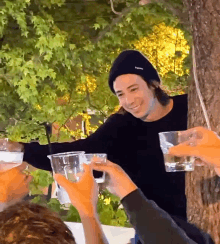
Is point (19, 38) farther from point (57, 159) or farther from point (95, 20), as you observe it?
point (57, 159)

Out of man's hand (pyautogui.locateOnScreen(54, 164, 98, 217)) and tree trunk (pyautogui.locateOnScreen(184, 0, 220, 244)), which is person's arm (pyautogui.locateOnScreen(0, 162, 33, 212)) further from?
tree trunk (pyautogui.locateOnScreen(184, 0, 220, 244))

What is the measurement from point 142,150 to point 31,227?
0.98 metres

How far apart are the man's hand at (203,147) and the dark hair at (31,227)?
32 cm

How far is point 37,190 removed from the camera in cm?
382

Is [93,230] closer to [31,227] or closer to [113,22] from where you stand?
[31,227]

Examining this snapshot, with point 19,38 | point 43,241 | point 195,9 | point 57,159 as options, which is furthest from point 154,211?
point 19,38

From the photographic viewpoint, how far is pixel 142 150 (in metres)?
1.60

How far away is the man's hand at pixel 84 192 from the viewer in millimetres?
820

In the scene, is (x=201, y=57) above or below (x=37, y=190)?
above

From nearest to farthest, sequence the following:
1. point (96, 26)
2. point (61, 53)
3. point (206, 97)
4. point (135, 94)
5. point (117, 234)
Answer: point (206, 97), point (135, 94), point (117, 234), point (61, 53), point (96, 26)

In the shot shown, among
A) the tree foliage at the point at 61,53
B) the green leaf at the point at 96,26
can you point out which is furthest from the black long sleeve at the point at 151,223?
the green leaf at the point at 96,26

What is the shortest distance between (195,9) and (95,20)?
257cm

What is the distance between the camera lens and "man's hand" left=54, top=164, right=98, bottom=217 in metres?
0.82

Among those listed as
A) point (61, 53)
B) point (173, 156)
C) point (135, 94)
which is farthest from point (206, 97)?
point (61, 53)
